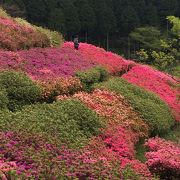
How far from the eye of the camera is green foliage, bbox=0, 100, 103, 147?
574 inches

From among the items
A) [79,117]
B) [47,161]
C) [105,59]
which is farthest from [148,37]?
[47,161]

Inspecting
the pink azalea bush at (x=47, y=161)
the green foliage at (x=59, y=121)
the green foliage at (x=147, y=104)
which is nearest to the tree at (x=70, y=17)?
the green foliage at (x=147, y=104)

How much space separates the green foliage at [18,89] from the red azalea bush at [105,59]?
9.05 m

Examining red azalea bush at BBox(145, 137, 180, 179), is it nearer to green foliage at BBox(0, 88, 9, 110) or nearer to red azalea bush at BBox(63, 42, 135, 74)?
green foliage at BBox(0, 88, 9, 110)

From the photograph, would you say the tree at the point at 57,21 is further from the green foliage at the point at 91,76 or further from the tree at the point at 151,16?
the green foliage at the point at 91,76

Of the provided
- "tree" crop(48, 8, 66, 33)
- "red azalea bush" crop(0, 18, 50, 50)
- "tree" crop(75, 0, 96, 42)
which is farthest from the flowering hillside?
"tree" crop(75, 0, 96, 42)

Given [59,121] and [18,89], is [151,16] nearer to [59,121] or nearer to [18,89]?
[18,89]

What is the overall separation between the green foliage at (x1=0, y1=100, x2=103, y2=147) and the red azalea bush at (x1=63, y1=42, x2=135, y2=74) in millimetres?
9594

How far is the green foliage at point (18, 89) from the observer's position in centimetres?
1789

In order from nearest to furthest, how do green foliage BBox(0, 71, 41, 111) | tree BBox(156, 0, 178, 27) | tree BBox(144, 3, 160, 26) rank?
1. green foliage BBox(0, 71, 41, 111)
2. tree BBox(144, 3, 160, 26)
3. tree BBox(156, 0, 178, 27)

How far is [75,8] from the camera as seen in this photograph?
242ft

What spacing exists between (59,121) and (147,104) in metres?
8.04

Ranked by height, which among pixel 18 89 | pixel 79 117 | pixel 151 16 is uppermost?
pixel 18 89

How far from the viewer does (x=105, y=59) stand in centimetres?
2922
